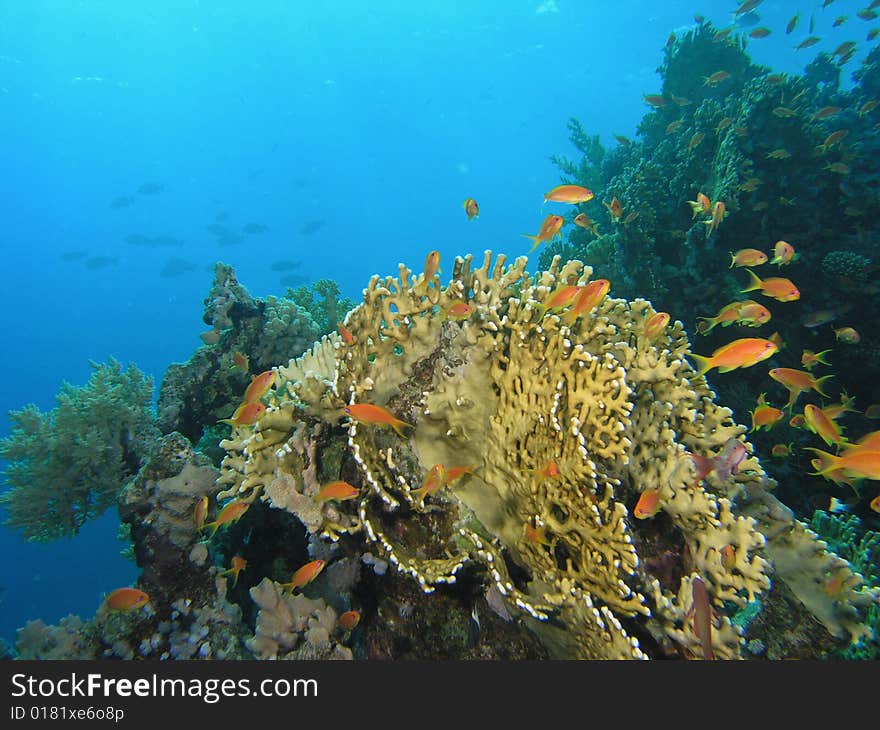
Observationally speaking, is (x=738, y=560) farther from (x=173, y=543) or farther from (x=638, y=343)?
(x=173, y=543)

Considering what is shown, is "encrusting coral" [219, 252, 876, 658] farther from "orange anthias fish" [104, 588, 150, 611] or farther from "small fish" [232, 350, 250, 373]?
"small fish" [232, 350, 250, 373]

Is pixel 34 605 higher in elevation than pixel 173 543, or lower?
higher

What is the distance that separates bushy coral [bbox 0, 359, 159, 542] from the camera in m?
5.48

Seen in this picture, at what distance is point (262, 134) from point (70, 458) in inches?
5826

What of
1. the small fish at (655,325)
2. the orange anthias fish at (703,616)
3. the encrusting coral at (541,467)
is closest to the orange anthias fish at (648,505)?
the encrusting coral at (541,467)

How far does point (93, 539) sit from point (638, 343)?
5068 centimetres


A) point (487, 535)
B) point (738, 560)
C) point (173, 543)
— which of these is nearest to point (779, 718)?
point (738, 560)

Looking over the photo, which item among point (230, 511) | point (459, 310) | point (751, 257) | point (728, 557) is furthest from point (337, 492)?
point (751, 257)

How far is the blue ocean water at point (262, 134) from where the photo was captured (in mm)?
93062

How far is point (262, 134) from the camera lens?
12862cm

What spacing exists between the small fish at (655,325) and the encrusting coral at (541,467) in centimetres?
10

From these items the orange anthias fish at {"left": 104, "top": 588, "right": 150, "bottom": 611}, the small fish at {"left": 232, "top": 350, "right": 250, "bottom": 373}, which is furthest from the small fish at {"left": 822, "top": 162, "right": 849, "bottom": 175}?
the orange anthias fish at {"left": 104, "top": 588, "right": 150, "bottom": 611}

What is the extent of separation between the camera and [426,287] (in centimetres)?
365

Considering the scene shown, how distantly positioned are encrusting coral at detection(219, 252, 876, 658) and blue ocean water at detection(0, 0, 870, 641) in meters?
88.8
